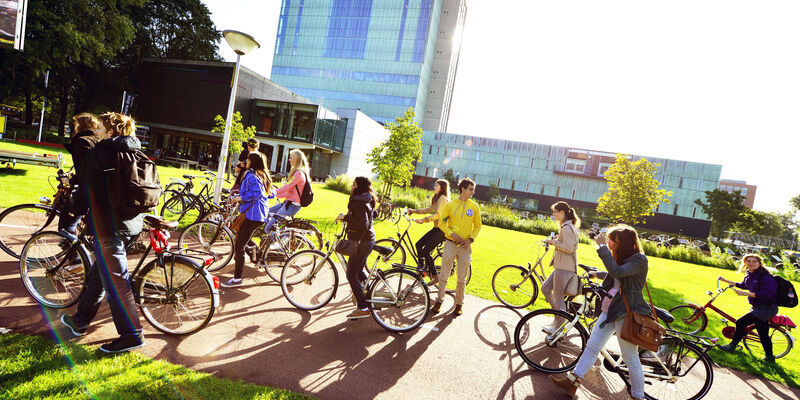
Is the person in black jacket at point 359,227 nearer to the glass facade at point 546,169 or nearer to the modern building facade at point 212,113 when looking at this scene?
the modern building facade at point 212,113

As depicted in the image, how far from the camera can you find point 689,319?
6305mm

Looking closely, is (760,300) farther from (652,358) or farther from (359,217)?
(359,217)

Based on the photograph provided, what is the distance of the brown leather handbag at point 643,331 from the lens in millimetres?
3170

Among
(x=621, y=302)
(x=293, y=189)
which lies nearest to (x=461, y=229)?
(x=621, y=302)

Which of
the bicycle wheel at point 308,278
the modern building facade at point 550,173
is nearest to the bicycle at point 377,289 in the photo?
the bicycle wheel at point 308,278

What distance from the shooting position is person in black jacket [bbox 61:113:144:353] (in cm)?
296

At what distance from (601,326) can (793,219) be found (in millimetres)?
126616

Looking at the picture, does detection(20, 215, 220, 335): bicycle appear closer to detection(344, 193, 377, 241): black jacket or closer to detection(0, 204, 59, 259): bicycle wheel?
detection(0, 204, 59, 259): bicycle wheel

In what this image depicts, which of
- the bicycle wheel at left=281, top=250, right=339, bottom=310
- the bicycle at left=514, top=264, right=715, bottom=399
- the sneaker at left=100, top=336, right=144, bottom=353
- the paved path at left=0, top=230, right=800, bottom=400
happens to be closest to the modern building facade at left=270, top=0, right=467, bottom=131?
the bicycle wheel at left=281, top=250, right=339, bottom=310

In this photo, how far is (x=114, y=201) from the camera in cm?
299

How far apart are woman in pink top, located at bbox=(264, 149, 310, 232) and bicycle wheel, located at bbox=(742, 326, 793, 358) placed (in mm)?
7385

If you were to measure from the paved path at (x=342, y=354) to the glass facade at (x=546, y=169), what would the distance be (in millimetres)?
50204

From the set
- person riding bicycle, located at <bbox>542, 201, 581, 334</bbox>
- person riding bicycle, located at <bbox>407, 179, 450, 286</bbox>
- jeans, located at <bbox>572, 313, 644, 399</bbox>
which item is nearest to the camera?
jeans, located at <bbox>572, 313, 644, 399</bbox>

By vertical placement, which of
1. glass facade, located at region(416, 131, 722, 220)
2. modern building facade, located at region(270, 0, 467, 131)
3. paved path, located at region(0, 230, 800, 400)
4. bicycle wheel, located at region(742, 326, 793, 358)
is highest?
modern building facade, located at region(270, 0, 467, 131)
